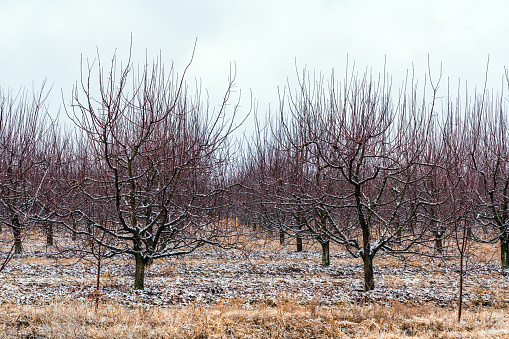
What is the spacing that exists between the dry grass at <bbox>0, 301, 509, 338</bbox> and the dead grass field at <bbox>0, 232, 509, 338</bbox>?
0.01 metres

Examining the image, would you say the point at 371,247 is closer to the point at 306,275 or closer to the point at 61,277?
the point at 306,275

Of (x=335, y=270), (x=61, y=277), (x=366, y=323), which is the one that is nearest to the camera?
(x=366, y=323)

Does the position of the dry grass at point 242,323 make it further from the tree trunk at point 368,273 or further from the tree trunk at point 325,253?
the tree trunk at point 325,253

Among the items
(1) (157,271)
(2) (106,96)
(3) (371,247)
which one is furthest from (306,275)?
(2) (106,96)

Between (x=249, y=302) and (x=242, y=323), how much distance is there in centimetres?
140

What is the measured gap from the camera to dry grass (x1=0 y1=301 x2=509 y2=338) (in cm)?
513

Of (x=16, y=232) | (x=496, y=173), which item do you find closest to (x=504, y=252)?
(x=496, y=173)

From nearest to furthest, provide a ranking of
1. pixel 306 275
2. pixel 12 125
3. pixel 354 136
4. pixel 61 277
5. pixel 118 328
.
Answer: pixel 118 328, pixel 354 136, pixel 61 277, pixel 306 275, pixel 12 125

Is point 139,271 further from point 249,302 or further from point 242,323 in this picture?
point 242,323

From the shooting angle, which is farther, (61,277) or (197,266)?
(197,266)

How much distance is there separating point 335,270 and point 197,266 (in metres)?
3.80

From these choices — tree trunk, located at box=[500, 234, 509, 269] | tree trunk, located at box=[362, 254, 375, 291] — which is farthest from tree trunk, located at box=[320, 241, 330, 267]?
tree trunk, located at box=[500, 234, 509, 269]

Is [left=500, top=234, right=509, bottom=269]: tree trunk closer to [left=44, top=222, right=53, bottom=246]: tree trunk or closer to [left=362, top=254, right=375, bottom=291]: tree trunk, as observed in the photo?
[left=362, top=254, right=375, bottom=291]: tree trunk

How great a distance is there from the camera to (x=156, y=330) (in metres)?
5.18
